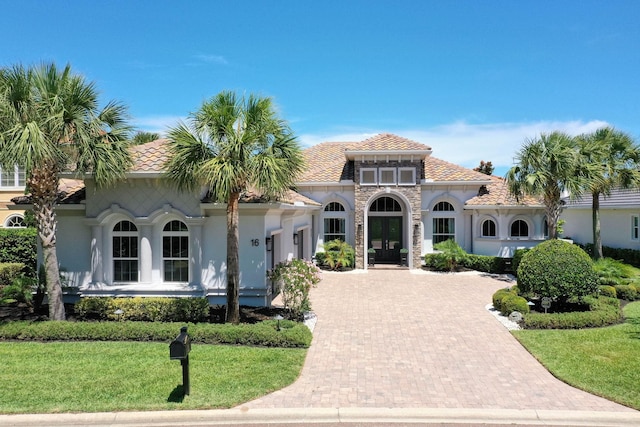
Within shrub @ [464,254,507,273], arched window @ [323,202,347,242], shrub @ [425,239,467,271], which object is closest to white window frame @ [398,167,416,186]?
shrub @ [425,239,467,271]

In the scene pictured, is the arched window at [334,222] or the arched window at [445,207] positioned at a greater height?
the arched window at [445,207]

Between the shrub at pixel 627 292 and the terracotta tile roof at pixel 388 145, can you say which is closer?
the shrub at pixel 627 292

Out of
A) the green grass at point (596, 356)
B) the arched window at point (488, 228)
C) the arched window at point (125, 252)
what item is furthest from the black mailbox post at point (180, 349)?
the arched window at point (488, 228)

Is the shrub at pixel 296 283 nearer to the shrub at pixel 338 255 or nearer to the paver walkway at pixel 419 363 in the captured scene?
the paver walkway at pixel 419 363

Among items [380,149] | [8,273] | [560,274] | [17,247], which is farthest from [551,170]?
[17,247]

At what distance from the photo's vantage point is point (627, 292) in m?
14.2

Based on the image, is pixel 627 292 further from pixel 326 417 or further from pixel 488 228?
pixel 326 417

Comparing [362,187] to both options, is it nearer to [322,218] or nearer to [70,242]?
[322,218]

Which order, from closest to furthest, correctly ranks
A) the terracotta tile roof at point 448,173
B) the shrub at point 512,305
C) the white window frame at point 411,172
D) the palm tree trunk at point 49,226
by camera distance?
the palm tree trunk at point 49,226, the shrub at point 512,305, the white window frame at point 411,172, the terracotta tile roof at point 448,173

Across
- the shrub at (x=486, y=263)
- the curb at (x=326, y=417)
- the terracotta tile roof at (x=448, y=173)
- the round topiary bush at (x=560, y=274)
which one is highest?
the terracotta tile roof at (x=448, y=173)

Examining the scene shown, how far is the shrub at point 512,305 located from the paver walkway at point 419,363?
1.52ft

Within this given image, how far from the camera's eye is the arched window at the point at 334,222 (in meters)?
23.3

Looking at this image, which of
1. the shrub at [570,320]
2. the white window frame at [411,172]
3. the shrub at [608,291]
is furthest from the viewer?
the white window frame at [411,172]

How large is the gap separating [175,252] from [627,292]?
15.7 m
